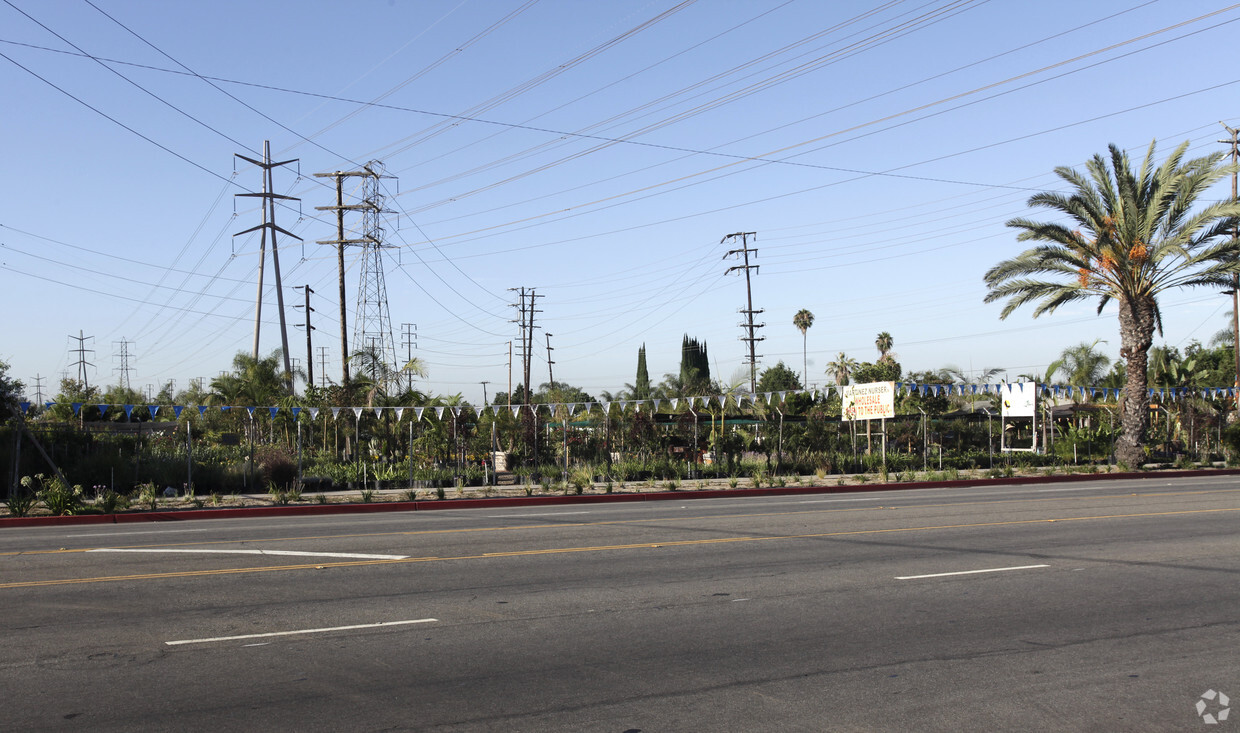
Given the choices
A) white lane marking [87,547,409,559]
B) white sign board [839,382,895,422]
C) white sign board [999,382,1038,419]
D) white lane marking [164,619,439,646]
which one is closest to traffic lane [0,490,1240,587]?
white lane marking [87,547,409,559]

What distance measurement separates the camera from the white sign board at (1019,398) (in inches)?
1278

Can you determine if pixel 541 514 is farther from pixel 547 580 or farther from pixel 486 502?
pixel 547 580

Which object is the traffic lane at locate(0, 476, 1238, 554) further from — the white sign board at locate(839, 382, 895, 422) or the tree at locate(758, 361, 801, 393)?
the tree at locate(758, 361, 801, 393)

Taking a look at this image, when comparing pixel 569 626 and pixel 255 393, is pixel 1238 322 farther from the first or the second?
pixel 569 626

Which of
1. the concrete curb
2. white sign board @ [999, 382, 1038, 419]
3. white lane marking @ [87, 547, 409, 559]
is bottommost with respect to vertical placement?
the concrete curb

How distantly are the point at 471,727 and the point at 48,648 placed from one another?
13.4ft

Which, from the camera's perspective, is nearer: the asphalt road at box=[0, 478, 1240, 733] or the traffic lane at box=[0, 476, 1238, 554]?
the asphalt road at box=[0, 478, 1240, 733]

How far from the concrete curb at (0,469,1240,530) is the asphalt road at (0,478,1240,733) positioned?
12.6ft

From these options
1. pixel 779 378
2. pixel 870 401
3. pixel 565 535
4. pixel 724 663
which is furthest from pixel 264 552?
pixel 779 378

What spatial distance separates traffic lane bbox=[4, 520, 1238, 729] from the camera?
5.95 m

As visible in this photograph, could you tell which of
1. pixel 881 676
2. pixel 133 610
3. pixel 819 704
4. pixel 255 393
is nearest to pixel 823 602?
pixel 881 676

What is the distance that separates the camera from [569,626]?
27.2ft

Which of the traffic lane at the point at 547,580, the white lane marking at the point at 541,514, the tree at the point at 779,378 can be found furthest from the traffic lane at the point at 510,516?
the tree at the point at 779,378

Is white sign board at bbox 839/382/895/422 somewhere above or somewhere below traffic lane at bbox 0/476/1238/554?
above
